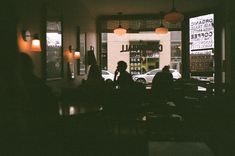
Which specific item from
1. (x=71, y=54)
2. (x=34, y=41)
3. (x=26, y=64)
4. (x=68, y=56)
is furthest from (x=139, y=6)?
(x=26, y=64)

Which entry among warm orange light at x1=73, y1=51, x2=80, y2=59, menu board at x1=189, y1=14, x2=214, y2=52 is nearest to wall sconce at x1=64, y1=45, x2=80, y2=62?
warm orange light at x1=73, y1=51, x2=80, y2=59

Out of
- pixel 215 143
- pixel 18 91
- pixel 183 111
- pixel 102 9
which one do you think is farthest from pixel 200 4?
pixel 18 91

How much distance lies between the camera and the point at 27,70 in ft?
14.0

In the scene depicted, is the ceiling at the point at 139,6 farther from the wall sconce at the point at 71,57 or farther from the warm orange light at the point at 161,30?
the wall sconce at the point at 71,57

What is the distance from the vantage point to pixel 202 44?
14000mm

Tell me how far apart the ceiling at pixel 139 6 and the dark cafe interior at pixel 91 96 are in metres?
0.03

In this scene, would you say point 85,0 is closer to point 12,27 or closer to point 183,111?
point 183,111

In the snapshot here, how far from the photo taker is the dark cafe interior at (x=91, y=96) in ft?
12.3

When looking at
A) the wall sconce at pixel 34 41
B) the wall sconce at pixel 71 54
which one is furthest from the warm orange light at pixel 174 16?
the wall sconce at pixel 34 41

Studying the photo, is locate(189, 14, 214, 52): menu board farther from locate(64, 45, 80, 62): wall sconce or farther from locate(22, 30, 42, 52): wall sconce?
locate(22, 30, 42, 52): wall sconce

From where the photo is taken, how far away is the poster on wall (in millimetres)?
13617

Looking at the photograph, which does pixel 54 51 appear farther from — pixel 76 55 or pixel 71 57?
pixel 76 55

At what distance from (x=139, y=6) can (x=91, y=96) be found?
21.5ft

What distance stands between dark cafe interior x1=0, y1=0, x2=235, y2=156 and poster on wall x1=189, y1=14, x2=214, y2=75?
1.5 inches
